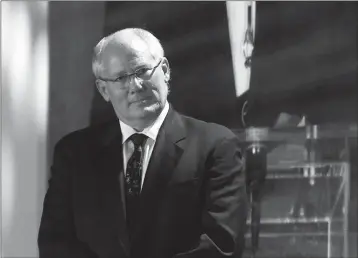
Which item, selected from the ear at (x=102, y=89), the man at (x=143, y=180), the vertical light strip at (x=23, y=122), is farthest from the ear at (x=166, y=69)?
the vertical light strip at (x=23, y=122)

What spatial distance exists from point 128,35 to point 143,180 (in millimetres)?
257

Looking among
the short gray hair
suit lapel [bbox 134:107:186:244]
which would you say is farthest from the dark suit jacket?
the short gray hair

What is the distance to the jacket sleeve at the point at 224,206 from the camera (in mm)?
828

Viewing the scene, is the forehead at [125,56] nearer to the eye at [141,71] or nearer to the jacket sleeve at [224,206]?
the eye at [141,71]

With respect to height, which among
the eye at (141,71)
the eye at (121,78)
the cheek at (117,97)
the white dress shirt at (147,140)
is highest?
the eye at (141,71)

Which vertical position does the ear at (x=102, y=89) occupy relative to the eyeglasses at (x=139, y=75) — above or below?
below

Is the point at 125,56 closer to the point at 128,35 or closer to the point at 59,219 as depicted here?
the point at 128,35

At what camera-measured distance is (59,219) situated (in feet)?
2.85

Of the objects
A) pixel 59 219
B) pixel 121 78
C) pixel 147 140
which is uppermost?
pixel 121 78

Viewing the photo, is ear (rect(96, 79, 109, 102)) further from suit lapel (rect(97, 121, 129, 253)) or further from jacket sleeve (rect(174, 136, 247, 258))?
jacket sleeve (rect(174, 136, 247, 258))

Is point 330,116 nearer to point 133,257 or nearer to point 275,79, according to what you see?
point 275,79

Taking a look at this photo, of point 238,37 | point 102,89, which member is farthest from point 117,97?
point 238,37

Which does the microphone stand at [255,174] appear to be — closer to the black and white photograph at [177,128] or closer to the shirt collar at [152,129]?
the black and white photograph at [177,128]

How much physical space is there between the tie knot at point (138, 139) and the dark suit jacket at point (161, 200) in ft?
0.09
